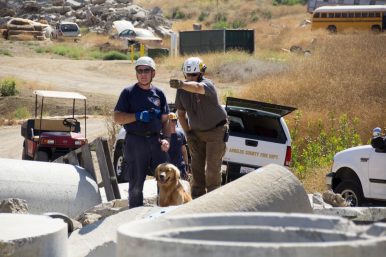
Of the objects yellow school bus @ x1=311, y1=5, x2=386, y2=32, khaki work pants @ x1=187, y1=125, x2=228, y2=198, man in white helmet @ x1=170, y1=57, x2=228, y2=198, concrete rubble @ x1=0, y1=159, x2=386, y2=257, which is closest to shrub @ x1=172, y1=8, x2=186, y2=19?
yellow school bus @ x1=311, y1=5, x2=386, y2=32

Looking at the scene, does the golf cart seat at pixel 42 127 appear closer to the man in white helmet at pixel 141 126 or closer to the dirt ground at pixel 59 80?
the dirt ground at pixel 59 80

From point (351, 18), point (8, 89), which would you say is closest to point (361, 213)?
point (8, 89)

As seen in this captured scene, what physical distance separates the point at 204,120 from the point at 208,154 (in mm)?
404

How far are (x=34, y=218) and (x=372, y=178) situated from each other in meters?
7.24

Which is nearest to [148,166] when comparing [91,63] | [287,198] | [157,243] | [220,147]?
[220,147]

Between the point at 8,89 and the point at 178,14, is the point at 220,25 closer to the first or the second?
the point at 178,14

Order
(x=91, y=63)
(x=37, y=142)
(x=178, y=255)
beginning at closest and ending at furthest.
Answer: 1. (x=178, y=255)
2. (x=37, y=142)
3. (x=91, y=63)

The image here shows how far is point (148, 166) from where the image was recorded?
395 inches

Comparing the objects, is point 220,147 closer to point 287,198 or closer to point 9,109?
point 287,198

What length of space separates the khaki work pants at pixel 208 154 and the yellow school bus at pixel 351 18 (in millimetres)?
50074

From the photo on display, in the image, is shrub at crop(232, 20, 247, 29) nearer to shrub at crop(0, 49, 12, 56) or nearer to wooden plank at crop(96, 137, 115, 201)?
shrub at crop(0, 49, 12, 56)

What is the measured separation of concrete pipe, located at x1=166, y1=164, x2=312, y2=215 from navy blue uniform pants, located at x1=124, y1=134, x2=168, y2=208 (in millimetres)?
2792

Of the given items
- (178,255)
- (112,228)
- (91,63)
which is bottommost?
(91,63)

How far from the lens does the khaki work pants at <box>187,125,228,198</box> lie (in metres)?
10.8
